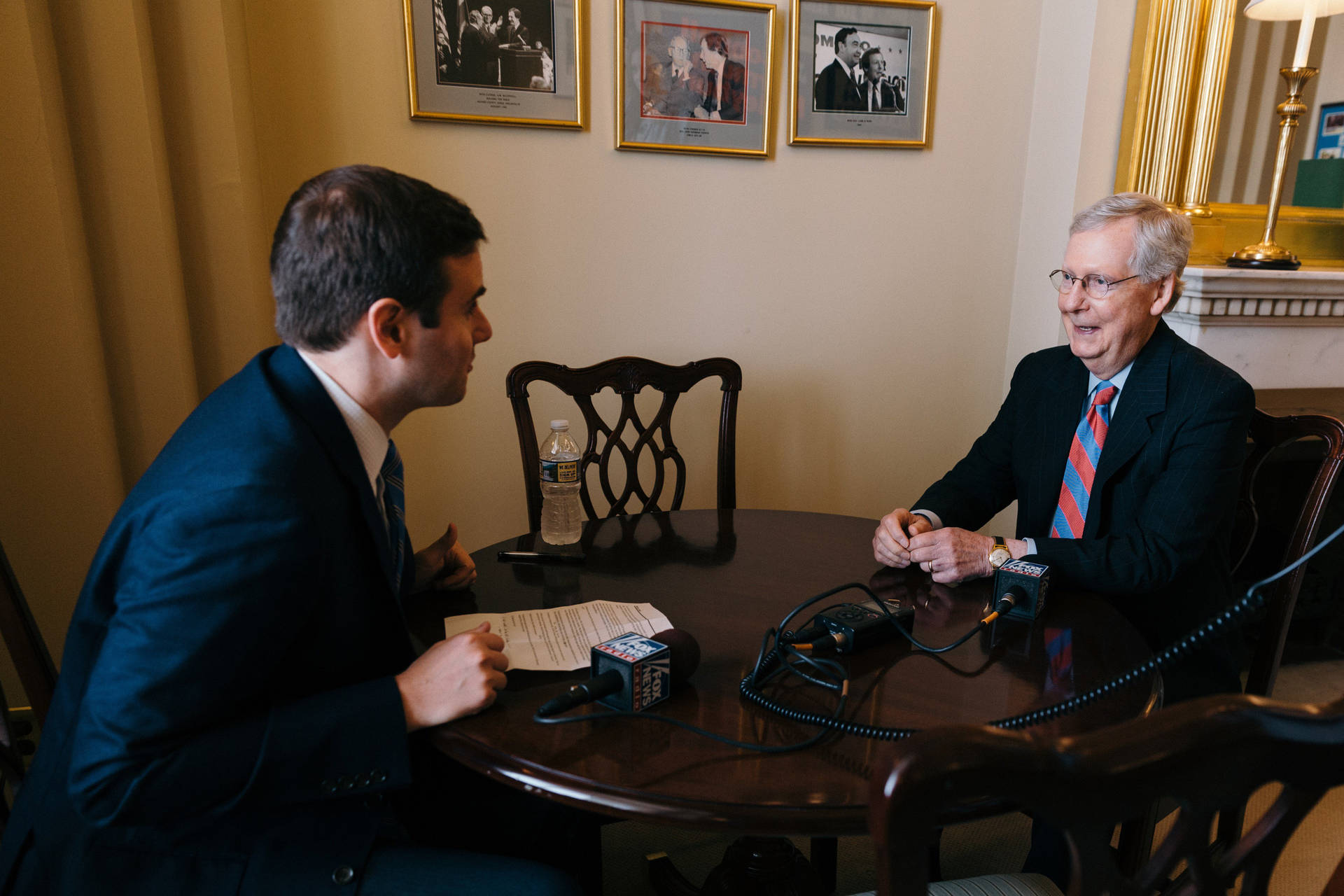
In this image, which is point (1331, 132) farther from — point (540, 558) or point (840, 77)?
point (540, 558)

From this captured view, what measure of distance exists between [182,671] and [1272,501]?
10.4 ft

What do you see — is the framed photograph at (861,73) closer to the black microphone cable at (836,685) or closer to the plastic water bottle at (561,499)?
the plastic water bottle at (561,499)

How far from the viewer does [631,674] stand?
39.1 inches

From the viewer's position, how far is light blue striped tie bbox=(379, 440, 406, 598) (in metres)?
1.21

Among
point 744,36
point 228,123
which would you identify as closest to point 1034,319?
point 744,36

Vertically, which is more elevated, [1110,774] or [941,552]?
[1110,774]

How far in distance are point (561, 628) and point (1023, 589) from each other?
27.8 inches

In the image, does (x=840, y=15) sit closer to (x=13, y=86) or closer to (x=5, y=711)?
(x=13, y=86)

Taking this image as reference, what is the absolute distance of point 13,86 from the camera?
1422 millimetres

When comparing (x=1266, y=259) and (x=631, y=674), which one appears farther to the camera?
(x=1266, y=259)

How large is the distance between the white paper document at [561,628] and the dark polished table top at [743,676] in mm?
27

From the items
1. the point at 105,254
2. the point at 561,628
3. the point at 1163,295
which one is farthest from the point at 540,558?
the point at 1163,295

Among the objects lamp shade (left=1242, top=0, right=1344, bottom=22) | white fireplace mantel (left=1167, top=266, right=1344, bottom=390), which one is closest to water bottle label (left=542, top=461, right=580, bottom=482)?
white fireplace mantel (left=1167, top=266, right=1344, bottom=390)

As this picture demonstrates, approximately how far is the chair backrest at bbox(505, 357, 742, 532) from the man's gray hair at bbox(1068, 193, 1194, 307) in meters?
0.92
